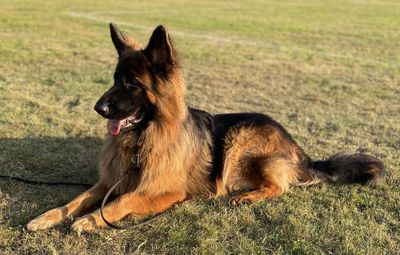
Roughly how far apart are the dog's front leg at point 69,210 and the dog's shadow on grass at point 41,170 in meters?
0.19

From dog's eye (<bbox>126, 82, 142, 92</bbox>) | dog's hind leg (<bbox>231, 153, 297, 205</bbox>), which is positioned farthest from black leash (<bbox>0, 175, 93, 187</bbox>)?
dog's hind leg (<bbox>231, 153, 297, 205</bbox>)

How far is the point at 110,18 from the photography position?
21.0m

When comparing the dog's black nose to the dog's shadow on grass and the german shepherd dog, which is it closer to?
the german shepherd dog

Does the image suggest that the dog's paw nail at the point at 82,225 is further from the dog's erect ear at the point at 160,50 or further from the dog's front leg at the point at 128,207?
the dog's erect ear at the point at 160,50

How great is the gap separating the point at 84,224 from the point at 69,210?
0.29 metres

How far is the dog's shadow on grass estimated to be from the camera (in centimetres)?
425

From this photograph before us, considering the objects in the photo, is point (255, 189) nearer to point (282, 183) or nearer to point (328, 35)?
point (282, 183)

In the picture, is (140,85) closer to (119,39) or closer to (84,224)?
(119,39)

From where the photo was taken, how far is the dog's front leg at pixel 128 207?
3.92m

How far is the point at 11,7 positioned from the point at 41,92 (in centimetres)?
1608

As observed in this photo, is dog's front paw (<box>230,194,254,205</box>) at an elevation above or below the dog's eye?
below

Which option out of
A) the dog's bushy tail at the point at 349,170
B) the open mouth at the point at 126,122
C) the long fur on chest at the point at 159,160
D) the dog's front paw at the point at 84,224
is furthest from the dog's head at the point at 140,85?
the dog's bushy tail at the point at 349,170

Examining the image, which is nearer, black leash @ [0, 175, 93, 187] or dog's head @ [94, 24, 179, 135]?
dog's head @ [94, 24, 179, 135]

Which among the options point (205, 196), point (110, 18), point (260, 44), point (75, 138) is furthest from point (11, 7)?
point (205, 196)
